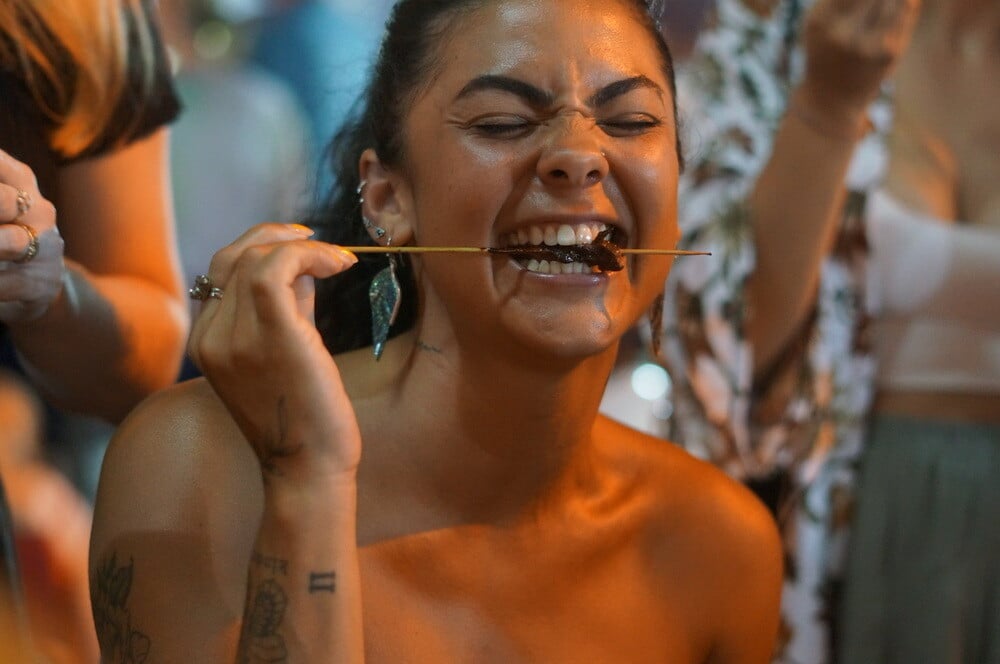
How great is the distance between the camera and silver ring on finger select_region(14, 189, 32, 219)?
3.22 ft

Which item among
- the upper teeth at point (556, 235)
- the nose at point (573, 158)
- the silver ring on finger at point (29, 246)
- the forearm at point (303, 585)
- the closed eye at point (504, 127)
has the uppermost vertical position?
the closed eye at point (504, 127)

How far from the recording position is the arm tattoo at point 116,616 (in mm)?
975

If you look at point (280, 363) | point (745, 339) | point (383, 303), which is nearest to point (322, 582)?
point (280, 363)

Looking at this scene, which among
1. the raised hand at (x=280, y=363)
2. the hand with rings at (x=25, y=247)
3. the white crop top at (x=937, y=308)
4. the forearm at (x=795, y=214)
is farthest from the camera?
the white crop top at (x=937, y=308)

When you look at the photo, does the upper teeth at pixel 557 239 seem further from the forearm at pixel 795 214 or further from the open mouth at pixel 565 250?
the forearm at pixel 795 214

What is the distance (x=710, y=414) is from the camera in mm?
1563

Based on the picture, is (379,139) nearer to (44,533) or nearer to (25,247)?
(25,247)

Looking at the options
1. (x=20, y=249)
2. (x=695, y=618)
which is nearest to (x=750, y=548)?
(x=695, y=618)

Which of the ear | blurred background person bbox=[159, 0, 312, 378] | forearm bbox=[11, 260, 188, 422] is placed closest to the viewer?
the ear

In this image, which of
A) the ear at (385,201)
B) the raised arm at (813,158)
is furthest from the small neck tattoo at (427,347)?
the raised arm at (813,158)

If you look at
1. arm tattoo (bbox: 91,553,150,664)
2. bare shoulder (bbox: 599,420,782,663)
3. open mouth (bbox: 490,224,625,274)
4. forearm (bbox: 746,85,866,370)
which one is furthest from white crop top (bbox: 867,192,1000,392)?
arm tattoo (bbox: 91,553,150,664)

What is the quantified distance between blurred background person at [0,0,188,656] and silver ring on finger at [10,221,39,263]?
4 cm

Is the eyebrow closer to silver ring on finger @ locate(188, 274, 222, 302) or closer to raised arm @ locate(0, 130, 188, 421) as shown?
silver ring on finger @ locate(188, 274, 222, 302)

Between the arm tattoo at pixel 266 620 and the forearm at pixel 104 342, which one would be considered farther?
the forearm at pixel 104 342
